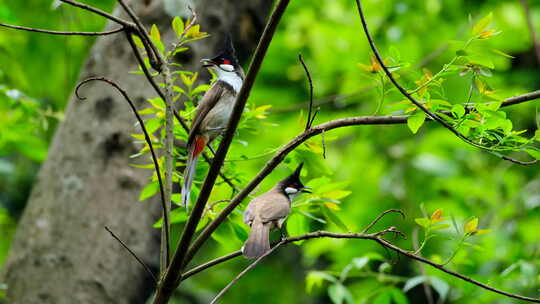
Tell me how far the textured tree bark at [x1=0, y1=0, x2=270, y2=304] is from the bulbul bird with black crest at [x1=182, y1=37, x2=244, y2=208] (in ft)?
2.70

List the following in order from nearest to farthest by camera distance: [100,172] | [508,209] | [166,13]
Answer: [100,172], [166,13], [508,209]

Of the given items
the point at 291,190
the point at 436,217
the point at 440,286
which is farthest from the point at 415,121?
the point at 440,286

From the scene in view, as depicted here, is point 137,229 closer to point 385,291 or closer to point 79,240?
point 79,240

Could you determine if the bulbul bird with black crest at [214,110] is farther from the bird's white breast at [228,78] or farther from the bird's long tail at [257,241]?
the bird's long tail at [257,241]

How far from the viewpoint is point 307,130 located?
1735 millimetres

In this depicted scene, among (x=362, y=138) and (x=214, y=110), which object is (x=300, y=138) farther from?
(x=362, y=138)

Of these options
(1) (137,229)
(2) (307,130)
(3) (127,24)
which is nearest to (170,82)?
(3) (127,24)

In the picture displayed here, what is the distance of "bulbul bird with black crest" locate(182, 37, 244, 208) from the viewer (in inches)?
85.5

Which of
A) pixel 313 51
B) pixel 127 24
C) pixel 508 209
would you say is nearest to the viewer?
pixel 127 24

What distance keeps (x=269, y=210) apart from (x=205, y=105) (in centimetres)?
45

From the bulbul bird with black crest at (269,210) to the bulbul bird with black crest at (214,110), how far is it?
27 centimetres

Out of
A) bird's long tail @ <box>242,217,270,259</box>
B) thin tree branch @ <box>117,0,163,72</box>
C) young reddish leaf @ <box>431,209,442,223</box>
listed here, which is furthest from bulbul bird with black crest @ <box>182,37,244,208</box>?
young reddish leaf @ <box>431,209,442,223</box>

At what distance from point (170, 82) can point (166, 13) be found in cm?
177

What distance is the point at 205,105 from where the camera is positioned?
90.0 inches
